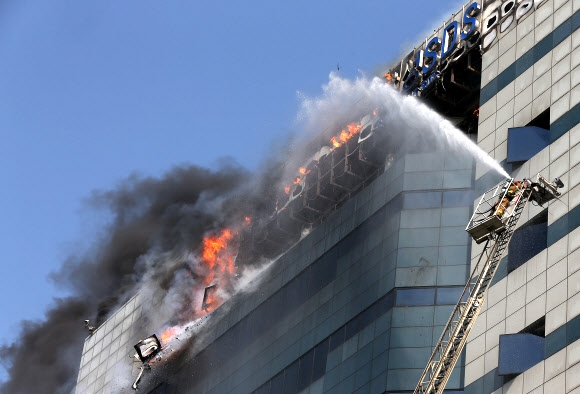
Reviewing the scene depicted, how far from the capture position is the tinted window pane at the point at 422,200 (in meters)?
68.6

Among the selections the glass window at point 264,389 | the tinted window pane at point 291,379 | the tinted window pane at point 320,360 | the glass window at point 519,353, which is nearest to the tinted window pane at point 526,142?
the glass window at point 519,353

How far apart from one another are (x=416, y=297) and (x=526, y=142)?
32.0 feet

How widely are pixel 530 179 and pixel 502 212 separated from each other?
7.10 feet

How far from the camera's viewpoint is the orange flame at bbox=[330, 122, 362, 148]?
7700cm

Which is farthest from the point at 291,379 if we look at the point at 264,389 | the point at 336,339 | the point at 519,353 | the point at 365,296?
the point at 519,353

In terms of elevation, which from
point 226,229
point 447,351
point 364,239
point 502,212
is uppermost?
point 226,229

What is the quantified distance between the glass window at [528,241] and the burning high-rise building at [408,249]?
6 cm

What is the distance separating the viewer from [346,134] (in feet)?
255

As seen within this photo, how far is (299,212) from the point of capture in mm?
79188

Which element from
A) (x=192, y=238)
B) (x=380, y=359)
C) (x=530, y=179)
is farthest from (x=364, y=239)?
(x=192, y=238)

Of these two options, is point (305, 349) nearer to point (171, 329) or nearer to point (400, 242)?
point (400, 242)

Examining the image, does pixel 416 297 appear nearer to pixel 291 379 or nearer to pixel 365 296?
pixel 365 296

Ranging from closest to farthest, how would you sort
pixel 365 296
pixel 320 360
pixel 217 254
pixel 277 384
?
pixel 365 296 → pixel 320 360 → pixel 277 384 → pixel 217 254

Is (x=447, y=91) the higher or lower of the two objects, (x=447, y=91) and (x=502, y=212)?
the higher
